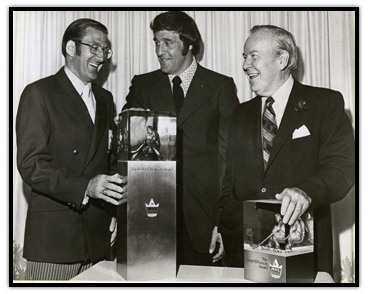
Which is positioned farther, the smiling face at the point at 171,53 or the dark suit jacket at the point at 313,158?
the smiling face at the point at 171,53

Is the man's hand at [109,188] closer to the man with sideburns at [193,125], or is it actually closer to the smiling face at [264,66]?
the man with sideburns at [193,125]

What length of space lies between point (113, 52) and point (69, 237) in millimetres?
1105

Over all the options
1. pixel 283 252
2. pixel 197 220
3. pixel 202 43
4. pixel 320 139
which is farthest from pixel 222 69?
pixel 283 252

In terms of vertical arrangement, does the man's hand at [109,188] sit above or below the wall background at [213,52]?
below

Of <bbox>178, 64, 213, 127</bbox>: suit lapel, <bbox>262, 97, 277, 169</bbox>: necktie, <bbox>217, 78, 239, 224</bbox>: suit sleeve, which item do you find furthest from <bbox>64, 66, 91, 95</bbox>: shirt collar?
<bbox>262, 97, 277, 169</bbox>: necktie

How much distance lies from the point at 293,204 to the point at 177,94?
3.13 feet

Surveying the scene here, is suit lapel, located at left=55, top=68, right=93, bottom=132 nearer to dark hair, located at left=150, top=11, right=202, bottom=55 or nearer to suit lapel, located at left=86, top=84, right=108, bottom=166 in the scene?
suit lapel, located at left=86, top=84, right=108, bottom=166

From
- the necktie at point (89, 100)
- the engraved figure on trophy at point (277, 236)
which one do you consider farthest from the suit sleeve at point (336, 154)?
the necktie at point (89, 100)

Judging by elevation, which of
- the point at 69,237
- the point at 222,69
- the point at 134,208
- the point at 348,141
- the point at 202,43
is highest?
the point at 202,43

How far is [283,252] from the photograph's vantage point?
175 cm

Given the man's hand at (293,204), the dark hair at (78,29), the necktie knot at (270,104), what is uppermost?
the dark hair at (78,29)

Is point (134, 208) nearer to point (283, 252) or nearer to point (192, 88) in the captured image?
point (283, 252)

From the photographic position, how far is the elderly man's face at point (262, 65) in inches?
89.0

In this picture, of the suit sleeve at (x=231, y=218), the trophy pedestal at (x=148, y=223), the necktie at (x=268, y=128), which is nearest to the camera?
the trophy pedestal at (x=148, y=223)
